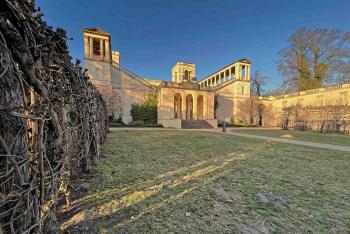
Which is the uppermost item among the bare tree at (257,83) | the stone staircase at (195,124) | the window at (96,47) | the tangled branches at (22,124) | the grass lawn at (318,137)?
the window at (96,47)

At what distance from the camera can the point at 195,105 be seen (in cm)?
2364

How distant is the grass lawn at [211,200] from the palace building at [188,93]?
15642mm

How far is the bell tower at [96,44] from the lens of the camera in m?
19.7

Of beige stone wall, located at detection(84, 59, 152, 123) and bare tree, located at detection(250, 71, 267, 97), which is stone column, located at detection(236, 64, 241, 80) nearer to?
bare tree, located at detection(250, 71, 267, 97)

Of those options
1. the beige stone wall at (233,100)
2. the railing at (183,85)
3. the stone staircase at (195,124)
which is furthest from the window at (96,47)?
the beige stone wall at (233,100)

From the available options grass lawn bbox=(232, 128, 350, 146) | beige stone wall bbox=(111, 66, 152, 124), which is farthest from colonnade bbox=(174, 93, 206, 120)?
grass lawn bbox=(232, 128, 350, 146)

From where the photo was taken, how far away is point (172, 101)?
70.9ft

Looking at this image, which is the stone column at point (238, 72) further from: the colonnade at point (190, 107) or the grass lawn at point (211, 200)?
the grass lawn at point (211, 200)

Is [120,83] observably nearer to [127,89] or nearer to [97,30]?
[127,89]

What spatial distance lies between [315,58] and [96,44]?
105 feet

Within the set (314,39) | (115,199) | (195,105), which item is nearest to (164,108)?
(195,105)

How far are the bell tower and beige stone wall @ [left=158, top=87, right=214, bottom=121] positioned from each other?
27.0 feet

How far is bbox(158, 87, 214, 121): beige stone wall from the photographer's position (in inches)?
838

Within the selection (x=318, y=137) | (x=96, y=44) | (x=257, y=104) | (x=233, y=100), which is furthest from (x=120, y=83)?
(x=257, y=104)
